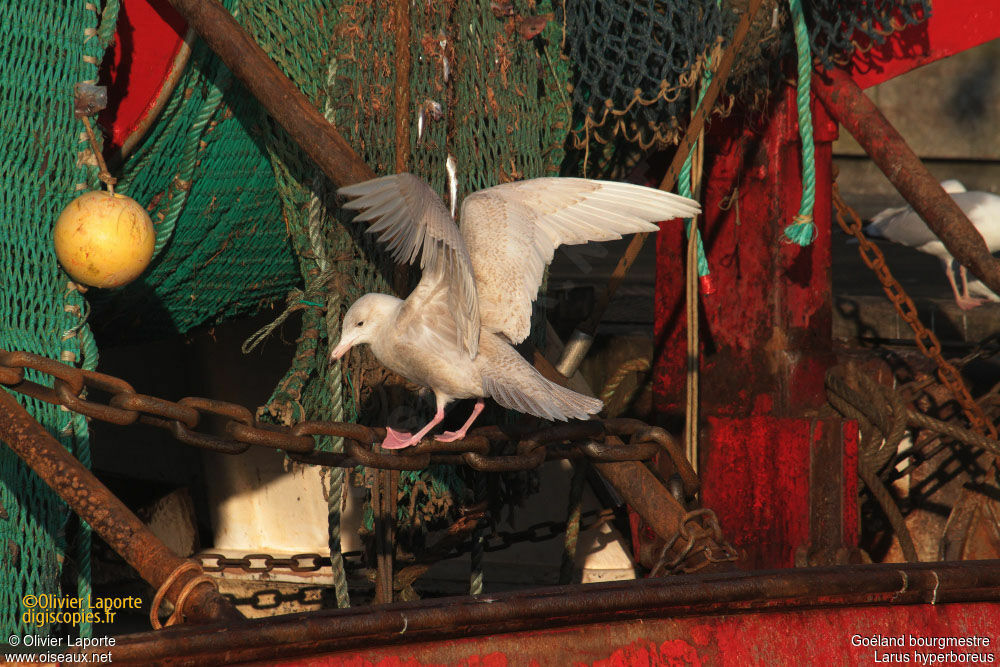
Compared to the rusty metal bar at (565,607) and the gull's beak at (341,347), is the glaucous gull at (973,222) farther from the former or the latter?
the gull's beak at (341,347)

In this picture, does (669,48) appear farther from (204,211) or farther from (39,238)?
(39,238)

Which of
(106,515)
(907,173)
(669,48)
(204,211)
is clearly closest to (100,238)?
(204,211)

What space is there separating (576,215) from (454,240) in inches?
22.4

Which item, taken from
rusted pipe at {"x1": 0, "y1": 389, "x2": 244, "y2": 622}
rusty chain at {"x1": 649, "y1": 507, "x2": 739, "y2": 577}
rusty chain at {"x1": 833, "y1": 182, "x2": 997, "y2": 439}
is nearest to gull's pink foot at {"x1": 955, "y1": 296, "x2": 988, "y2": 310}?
rusty chain at {"x1": 833, "y1": 182, "x2": 997, "y2": 439}

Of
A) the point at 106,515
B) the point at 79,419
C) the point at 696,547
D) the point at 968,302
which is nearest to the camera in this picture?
the point at 106,515

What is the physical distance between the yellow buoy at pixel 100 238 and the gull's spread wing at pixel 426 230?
0.60m

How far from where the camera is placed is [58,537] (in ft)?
9.18

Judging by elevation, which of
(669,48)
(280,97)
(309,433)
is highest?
(669,48)

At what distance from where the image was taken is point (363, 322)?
2.88 m

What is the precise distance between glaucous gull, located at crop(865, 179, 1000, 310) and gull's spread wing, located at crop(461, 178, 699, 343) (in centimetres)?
307

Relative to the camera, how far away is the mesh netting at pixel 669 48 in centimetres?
370

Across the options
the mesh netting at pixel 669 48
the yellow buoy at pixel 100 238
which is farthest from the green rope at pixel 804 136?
the yellow buoy at pixel 100 238

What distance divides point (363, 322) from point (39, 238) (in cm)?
82

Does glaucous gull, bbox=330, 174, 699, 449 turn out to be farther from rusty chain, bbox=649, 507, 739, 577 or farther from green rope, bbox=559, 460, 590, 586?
green rope, bbox=559, 460, 590, 586
